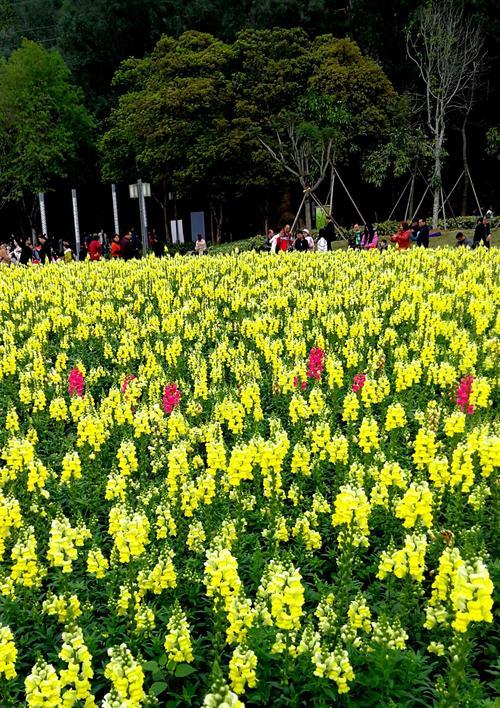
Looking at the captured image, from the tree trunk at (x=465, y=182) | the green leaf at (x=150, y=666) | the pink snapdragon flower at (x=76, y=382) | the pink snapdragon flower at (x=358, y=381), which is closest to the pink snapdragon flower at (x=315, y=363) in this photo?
the pink snapdragon flower at (x=358, y=381)

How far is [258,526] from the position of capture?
586cm

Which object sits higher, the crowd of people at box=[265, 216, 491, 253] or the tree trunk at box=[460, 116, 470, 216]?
the tree trunk at box=[460, 116, 470, 216]

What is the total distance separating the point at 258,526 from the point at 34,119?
141 feet

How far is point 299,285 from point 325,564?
9724 millimetres

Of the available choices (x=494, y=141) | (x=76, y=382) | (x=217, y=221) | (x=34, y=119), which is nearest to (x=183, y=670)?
(x=76, y=382)

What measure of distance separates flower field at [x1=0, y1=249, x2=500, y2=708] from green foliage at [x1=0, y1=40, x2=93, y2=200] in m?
35.8

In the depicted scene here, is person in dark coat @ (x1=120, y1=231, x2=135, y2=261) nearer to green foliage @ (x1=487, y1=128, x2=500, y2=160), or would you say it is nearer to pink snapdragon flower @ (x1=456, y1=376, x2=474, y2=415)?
pink snapdragon flower @ (x1=456, y1=376, x2=474, y2=415)

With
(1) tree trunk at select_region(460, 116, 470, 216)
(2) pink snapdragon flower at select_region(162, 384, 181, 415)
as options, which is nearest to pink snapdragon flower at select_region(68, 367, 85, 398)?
(2) pink snapdragon flower at select_region(162, 384, 181, 415)

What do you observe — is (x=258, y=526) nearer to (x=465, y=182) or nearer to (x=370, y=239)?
(x=370, y=239)

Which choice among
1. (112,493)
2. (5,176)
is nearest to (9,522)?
(112,493)

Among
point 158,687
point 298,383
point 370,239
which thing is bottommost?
point 158,687

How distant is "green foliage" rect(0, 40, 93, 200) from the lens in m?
43.7

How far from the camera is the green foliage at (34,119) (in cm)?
4369

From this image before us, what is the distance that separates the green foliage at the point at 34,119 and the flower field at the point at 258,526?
35776 mm
